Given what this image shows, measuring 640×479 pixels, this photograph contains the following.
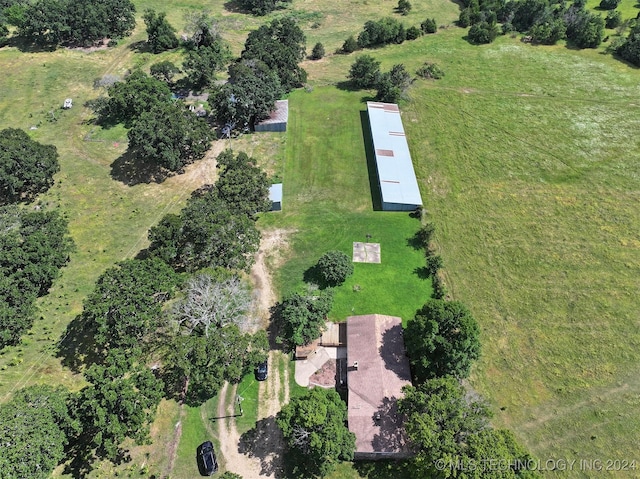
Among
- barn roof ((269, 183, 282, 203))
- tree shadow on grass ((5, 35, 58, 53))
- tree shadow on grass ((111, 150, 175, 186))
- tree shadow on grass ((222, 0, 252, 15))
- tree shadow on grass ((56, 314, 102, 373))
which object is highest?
tree shadow on grass ((222, 0, 252, 15))

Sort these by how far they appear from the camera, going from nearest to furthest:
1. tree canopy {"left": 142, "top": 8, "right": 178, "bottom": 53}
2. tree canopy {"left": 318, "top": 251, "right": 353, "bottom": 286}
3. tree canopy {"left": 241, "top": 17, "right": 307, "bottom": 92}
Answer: tree canopy {"left": 318, "top": 251, "right": 353, "bottom": 286} < tree canopy {"left": 241, "top": 17, "right": 307, "bottom": 92} < tree canopy {"left": 142, "top": 8, "right": 178, "bottom": 53}

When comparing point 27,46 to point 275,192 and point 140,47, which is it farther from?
point 275,192

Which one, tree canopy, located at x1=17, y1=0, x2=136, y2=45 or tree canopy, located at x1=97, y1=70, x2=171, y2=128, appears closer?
tree canopy, located at x1=97, y1=70, x2=171, y2=128

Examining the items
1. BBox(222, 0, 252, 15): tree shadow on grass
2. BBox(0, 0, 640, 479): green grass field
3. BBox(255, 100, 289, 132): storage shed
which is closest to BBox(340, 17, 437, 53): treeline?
BBox(0, 0, 640, 479): green grass field

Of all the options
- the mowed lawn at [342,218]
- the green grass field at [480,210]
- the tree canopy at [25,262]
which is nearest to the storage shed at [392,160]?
the mowed lawn at [342,218]

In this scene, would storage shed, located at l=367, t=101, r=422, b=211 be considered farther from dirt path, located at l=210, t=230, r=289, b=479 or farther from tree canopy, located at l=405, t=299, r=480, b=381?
dirt path, located at l=210, t=230, r=289, b=479

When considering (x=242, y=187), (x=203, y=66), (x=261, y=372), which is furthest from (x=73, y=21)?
(x=261, y=372)

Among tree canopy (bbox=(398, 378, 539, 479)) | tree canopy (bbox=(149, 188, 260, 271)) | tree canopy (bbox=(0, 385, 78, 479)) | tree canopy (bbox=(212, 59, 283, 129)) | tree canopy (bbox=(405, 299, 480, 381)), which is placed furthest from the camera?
tree canopy (bbox=(212, 59, 283, 129))
